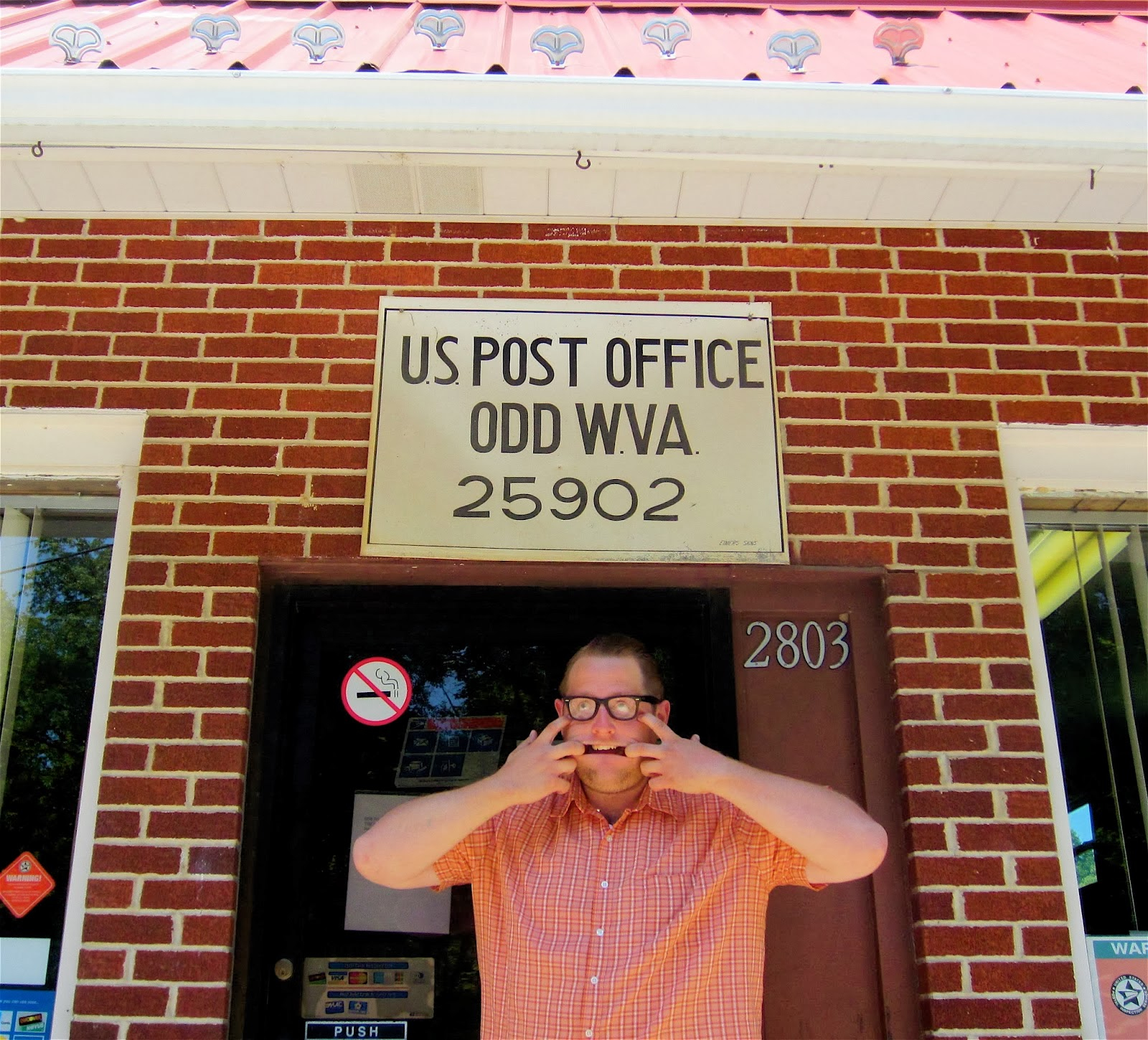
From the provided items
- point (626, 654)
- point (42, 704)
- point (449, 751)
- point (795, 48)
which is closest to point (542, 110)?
point (795, 48)

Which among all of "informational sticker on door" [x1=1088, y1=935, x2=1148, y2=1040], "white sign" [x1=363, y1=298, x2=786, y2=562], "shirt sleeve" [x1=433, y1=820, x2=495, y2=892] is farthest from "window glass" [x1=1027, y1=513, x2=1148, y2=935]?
"shirt sleeve" [x1=433, y1=820, x2=495, y2=892]

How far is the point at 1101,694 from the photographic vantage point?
335cm

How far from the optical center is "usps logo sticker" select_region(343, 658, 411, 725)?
3.34 m

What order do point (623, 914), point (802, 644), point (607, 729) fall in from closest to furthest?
1. point (623, 914)
2. point (607, 729)
3. point (802, 644)

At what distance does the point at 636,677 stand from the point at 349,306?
1613 mm

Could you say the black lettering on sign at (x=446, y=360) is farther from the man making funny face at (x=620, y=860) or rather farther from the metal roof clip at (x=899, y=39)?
the metal roof clip at (x=899, y=39)

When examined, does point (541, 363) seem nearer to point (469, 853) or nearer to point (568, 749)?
point (568, 749)

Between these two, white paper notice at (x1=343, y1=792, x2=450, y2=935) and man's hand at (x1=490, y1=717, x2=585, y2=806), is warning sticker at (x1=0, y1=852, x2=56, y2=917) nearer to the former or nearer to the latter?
white paper notice at (x1=343, y1=792, x2=450, y2=935)

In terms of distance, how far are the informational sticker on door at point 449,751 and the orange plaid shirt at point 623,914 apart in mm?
638

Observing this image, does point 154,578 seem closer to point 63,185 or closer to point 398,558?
point 398,558

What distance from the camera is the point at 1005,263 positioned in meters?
3.54

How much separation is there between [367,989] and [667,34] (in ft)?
9.52

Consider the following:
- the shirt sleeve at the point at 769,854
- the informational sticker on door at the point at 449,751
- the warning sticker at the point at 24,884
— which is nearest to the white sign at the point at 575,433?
the informational sticker on door at the point at 449,751

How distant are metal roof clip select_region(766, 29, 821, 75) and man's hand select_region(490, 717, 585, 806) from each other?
2.00 meters
